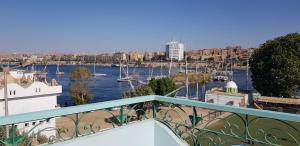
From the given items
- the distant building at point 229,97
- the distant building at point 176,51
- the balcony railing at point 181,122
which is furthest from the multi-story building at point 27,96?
the distant building at point 176,51

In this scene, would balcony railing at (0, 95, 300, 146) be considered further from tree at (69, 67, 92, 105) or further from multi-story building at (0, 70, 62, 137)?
tree at (69, 67, 92, 105)

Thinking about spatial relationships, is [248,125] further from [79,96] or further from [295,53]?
[79,96]

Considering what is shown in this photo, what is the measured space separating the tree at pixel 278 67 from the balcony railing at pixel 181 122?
2701cm

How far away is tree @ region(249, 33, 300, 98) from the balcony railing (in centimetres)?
2701

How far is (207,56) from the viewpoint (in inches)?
4259

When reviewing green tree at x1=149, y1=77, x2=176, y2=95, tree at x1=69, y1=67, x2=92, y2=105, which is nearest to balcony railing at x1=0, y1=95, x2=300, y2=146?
green tree at x1=149, y1=77, x2=176, y2=95

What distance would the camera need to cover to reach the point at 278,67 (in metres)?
28.0

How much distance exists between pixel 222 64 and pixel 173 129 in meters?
88.6

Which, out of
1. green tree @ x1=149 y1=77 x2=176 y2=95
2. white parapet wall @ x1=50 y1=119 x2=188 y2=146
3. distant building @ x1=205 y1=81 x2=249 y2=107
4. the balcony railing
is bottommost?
distant building @ x1=205 y1=81 x2=249 y2=107

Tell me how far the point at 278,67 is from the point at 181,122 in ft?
90.9

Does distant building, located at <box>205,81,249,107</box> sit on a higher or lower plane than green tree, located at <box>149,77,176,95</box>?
lower

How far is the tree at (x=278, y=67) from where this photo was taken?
27.4 m

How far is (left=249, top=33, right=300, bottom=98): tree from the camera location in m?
27.4

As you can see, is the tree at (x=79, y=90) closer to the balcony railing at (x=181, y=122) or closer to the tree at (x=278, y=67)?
the tree at (x=278, y=67)
